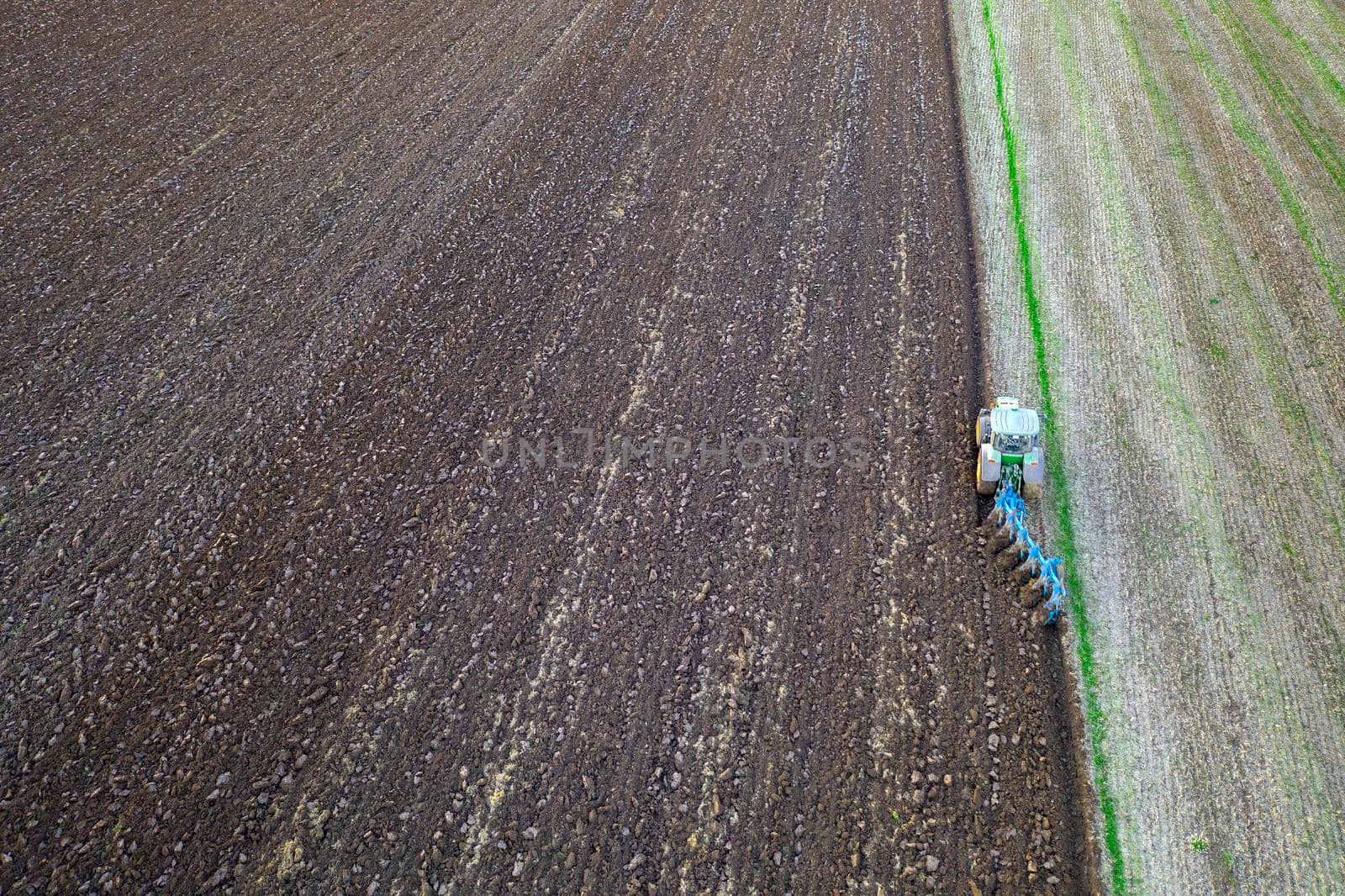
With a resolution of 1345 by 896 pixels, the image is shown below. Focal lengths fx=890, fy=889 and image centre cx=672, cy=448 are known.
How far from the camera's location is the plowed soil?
22.4 feet

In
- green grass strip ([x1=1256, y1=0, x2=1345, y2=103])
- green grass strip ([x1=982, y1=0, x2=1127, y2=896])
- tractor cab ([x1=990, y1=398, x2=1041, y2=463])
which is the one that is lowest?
green grass strip ([x1=982, y1=0, x2=1127, y2=896])

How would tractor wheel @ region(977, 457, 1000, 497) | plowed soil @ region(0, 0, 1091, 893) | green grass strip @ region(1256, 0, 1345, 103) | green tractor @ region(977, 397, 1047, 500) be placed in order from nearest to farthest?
plowed soil @ region(0, 0, 1091, 893), green tractor @ region(977, 397, 1047, 500), tractor wheel @ region(977, 457, 1000, 497), green grass strip @ region(1256, 0, 1345, 103)

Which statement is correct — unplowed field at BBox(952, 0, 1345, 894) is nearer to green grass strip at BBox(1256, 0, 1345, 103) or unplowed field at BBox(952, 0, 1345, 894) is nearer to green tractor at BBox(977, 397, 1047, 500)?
green grass strip at BBox(1256, 0, 1345, 103)

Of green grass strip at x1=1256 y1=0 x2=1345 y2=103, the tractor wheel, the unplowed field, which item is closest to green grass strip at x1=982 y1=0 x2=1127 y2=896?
the unplowed field

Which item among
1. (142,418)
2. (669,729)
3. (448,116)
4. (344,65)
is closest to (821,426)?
(669,729)

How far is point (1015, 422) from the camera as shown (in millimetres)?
8703

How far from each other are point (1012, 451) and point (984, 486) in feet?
1.53

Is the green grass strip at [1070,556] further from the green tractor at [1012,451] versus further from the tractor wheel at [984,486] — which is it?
the tractor wheel at [984,486]

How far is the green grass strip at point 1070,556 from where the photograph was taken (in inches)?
272

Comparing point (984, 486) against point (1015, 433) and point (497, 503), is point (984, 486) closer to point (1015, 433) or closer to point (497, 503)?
point (1015, 433)

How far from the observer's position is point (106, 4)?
1747 cm

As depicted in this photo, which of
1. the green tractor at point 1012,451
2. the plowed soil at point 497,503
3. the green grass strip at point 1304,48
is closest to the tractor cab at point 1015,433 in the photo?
the green tractor at point 1012,451

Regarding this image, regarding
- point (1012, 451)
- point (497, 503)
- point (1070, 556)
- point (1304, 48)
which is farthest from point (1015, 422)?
point (1304, 48)

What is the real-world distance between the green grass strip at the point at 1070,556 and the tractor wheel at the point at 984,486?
29.4 inches
